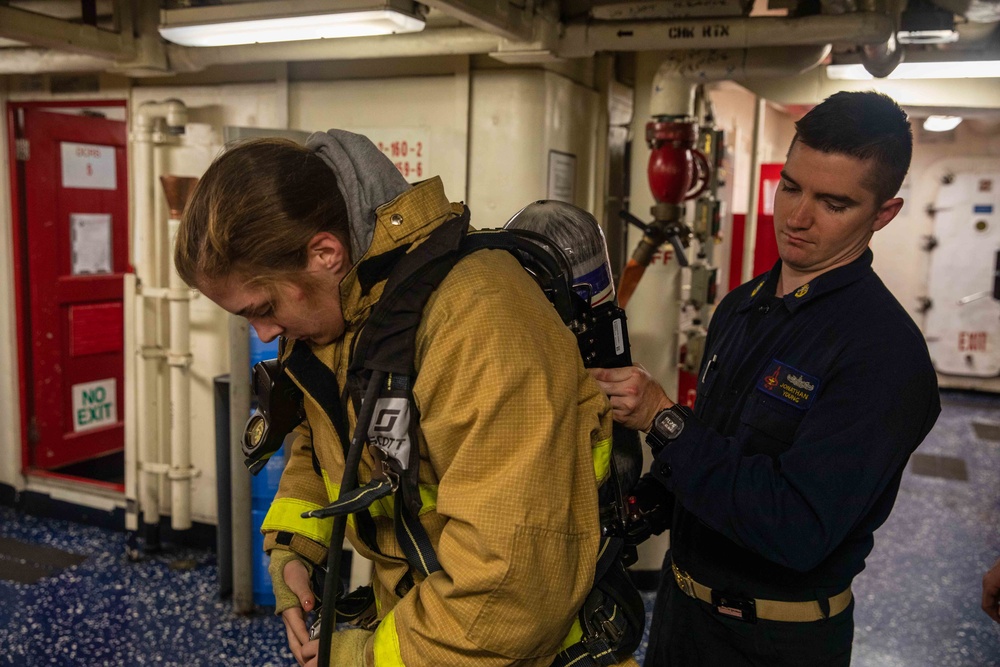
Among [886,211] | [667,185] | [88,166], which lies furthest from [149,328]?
[886,211]

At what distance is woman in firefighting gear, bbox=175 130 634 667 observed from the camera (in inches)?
42.6

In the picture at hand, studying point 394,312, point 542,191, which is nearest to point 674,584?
point 394,312

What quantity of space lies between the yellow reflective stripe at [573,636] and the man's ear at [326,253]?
689mm

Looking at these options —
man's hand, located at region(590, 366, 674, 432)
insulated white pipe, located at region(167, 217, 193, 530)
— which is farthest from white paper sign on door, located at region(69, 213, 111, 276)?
man's hand, located at region(590, 366, 674, 432)

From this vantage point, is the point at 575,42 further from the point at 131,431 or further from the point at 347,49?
the point at 131,431

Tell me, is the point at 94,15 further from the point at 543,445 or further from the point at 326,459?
the point at 543,445

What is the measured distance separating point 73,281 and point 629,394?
481 centimetres

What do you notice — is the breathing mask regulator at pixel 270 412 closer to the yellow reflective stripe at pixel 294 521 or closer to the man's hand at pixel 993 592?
the yellow reflective stripe at pixel 294 521

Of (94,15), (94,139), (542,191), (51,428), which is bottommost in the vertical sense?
(51,428)

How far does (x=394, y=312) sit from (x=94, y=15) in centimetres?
352

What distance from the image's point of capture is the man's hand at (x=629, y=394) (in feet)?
5.13

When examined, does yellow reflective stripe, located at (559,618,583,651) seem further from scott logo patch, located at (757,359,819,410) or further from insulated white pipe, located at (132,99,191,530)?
insulated white pipe, located at (132,99,191,530)

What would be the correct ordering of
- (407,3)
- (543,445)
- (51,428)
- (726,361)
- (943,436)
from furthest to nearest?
(943,436) → (51,428) → (407,3) → (726,361) → (543,445)

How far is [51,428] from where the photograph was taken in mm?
5238
